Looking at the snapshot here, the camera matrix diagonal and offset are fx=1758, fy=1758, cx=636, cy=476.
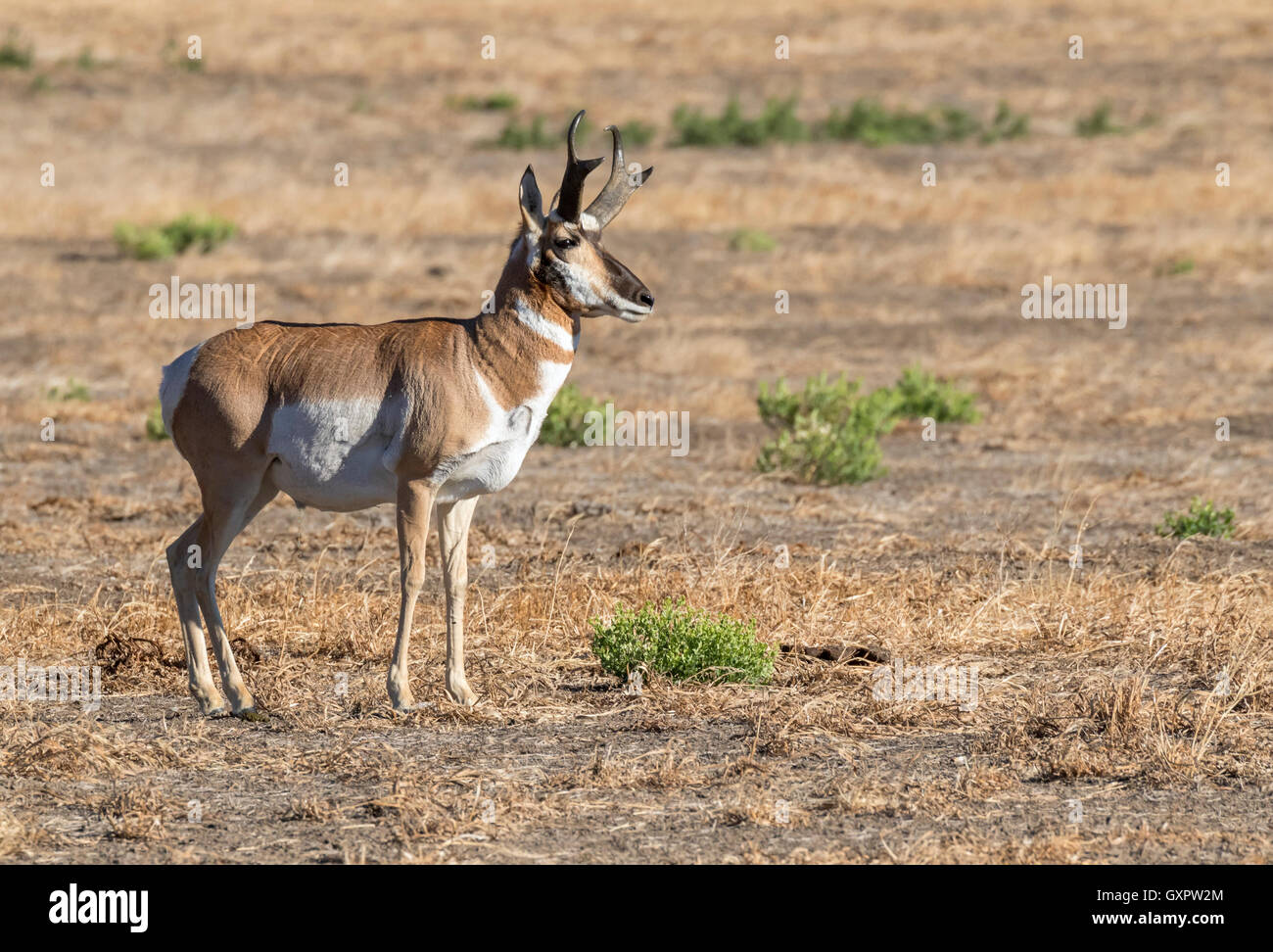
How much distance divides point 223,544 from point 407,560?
871 mm

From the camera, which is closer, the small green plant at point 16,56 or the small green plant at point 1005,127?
the small green plant at point 1005,127

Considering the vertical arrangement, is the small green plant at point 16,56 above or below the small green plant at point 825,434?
above

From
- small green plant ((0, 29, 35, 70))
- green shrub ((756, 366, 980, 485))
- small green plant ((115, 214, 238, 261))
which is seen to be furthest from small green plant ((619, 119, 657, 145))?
green shrub ((756, 366, 980, 485))

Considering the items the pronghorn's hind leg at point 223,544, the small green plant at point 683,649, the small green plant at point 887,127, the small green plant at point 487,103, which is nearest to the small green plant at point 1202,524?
the small green plant at point 683,649

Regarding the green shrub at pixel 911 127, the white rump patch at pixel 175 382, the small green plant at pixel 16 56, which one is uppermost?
the small green plant at pixel 16 56

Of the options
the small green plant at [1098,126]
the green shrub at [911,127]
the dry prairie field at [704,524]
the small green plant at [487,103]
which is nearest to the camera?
the dry prairie field at [704,524]

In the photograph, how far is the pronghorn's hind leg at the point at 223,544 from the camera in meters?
7.92

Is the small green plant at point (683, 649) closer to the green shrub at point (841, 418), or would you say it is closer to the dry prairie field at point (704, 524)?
the dry prairie field at point (704, 524)

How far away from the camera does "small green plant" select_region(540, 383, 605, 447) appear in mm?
16125

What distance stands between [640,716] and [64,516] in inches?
253

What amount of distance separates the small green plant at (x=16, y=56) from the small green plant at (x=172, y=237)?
21.3 metres

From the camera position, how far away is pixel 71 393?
18.1m
